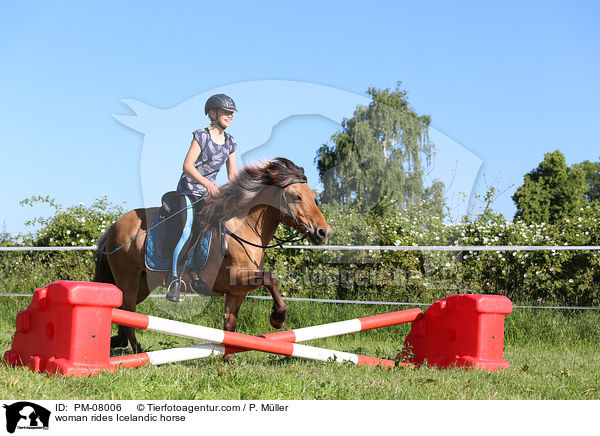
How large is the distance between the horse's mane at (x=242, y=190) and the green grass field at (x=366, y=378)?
1.34m

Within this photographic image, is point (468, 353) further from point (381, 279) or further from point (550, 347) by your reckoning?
point (381, 279)

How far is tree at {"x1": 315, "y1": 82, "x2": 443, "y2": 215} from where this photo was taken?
15.6ft

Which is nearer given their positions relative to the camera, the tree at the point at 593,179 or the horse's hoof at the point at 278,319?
the horse's hoof at the point at 278,319

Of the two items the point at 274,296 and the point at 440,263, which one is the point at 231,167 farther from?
the point at 440,263

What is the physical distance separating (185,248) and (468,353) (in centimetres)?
273

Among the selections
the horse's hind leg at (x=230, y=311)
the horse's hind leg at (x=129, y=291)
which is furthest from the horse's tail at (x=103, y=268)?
the horse's hind leg at (x=230, y=311)

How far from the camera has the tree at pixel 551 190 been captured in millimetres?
35375

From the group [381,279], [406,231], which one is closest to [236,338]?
[381,279]

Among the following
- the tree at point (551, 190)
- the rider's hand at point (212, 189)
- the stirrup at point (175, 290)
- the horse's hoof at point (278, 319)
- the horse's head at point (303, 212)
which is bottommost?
the horse's hoof at point (278, 319)

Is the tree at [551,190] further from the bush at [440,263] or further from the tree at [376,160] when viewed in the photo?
the tree at [376,160]

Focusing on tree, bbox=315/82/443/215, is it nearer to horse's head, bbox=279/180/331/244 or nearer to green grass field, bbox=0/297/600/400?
horse's head, bbox=279/180/331/244

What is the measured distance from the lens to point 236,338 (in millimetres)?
4223

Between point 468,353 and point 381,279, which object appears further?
point 381,279

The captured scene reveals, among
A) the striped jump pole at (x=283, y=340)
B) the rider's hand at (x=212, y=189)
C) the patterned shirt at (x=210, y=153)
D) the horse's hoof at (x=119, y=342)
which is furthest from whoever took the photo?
the horse's hoof at (x=119, y=342)
